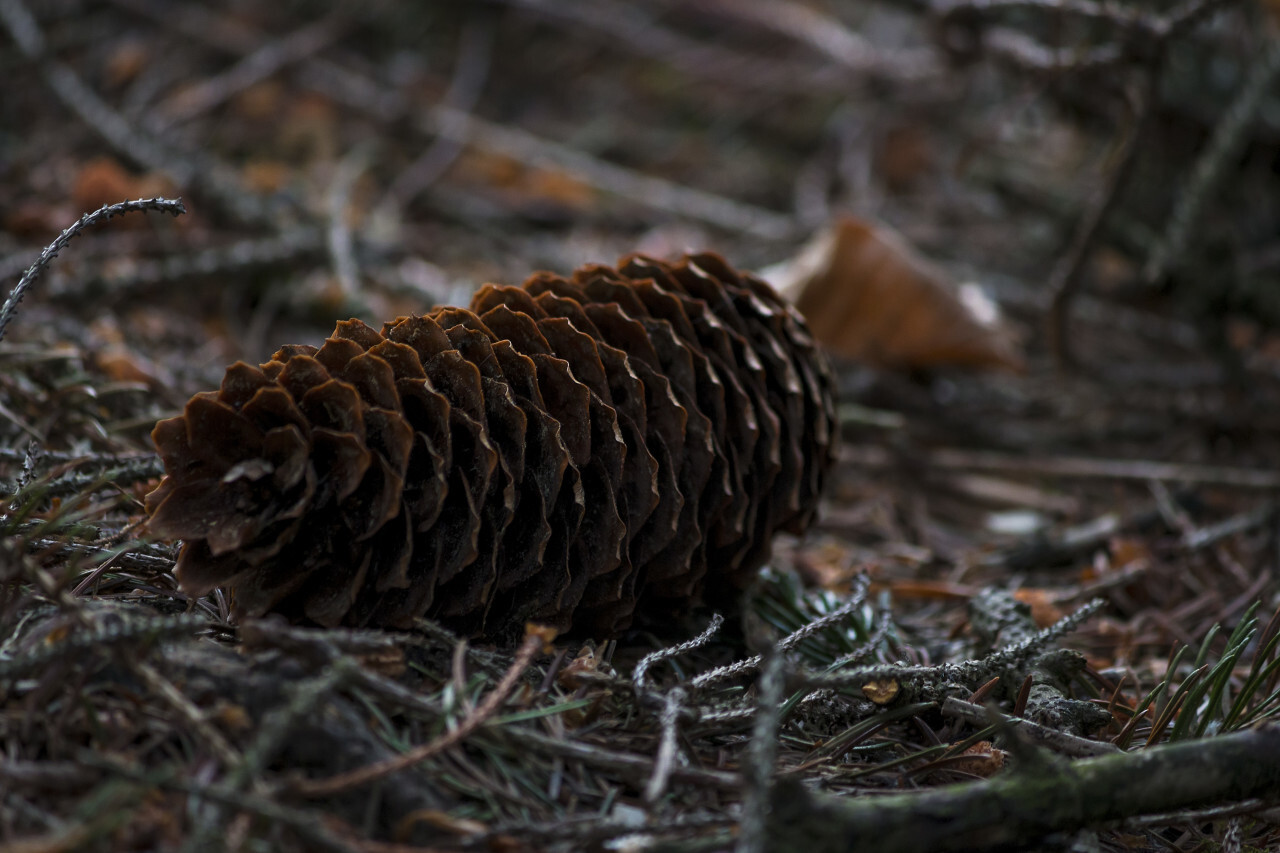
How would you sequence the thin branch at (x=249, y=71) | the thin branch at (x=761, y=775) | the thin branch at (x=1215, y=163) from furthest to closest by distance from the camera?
the thin branch at (x=249, y=71)
the thin branch at (x=1215, y=163)
the thin branch at (x=761, y=775)

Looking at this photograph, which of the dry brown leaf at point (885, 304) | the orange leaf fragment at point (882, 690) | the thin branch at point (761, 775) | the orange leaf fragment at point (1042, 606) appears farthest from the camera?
the dry brown leaf at point (885, 304)

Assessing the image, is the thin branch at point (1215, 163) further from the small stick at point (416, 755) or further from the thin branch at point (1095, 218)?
the small stick at point (416, 755)

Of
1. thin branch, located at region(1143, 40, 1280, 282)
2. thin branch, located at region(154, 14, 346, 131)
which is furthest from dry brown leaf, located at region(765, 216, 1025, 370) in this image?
thin branch, located at region(154, 14, 346, 131)

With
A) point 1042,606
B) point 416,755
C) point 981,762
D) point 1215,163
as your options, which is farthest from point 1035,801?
point 1215,163

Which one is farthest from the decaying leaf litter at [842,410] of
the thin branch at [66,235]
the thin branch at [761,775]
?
the thin branch at [66,235]

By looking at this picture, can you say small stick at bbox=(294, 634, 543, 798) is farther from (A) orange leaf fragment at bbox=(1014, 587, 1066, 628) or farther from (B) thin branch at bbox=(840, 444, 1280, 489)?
(B) thin branch at bbox=(840, 444, 1280, 489)

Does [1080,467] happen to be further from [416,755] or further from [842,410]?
[416,755]
